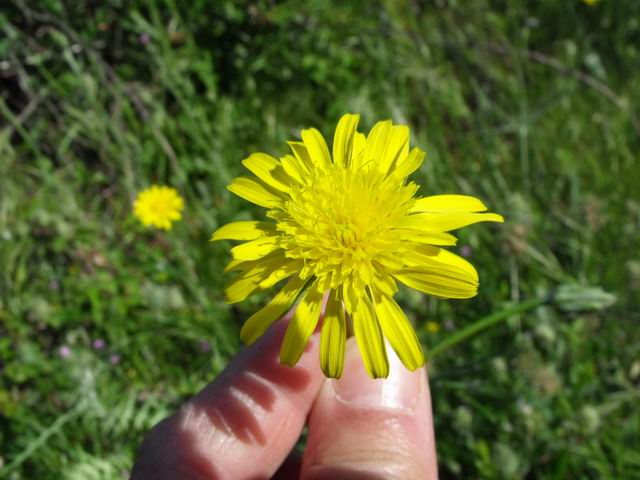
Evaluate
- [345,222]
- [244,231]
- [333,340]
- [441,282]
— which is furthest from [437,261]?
[244,231]

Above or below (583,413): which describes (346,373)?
above

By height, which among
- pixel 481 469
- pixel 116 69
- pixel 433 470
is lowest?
pixel 481 469

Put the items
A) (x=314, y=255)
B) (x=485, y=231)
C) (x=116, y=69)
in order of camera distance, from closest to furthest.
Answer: (x=314, y=255) → (x=485, y=231) → (x=116, y=69)

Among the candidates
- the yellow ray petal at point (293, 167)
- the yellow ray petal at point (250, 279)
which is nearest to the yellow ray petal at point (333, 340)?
the yellow ray petal at point (250, 279)

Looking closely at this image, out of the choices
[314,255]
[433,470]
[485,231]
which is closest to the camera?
[314,255]

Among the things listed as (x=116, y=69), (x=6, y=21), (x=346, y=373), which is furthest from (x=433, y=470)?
(x=6, y=21)

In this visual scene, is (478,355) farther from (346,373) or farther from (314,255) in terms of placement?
(314,255)

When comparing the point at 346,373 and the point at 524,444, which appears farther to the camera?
the point at 524,444

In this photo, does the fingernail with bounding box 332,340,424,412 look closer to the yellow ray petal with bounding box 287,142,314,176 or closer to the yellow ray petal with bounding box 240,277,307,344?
the yellow ray petal with bounding box 240,277,307,344
